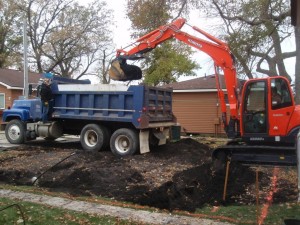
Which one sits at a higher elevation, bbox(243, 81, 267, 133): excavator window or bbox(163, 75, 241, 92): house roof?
bbox(163, 75, 241, 92): house roof

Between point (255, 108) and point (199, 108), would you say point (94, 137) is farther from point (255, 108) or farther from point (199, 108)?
point (199, 108)

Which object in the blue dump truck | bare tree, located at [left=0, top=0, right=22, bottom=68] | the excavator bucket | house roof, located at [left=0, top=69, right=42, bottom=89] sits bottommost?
the blue dump truck

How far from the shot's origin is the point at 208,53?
13.0 metres

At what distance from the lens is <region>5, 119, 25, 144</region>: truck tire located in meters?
15.7

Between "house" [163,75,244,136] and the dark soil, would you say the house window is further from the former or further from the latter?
the dark soil

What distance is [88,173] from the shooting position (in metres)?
9.46

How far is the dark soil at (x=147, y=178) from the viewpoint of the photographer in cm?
784

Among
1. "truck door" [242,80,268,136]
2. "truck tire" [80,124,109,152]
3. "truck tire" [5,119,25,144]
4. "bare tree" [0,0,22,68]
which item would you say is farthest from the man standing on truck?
"bare tree" [0,0,22,68]

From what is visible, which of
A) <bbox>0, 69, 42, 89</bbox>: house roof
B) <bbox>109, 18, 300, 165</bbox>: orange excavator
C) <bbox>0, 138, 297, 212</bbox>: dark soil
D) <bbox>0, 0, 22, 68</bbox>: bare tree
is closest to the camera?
<bbox>0, 138, 297, 212</bbox>: dark soil

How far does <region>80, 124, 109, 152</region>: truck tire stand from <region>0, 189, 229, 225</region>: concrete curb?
5.35m

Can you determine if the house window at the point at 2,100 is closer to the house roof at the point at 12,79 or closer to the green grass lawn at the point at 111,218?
the house roof at the point at 12,79

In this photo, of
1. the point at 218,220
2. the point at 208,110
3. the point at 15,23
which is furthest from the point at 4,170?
the point at 15,23

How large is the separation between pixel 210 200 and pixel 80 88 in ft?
24.8

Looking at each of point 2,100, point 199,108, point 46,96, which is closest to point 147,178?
point 46,96
